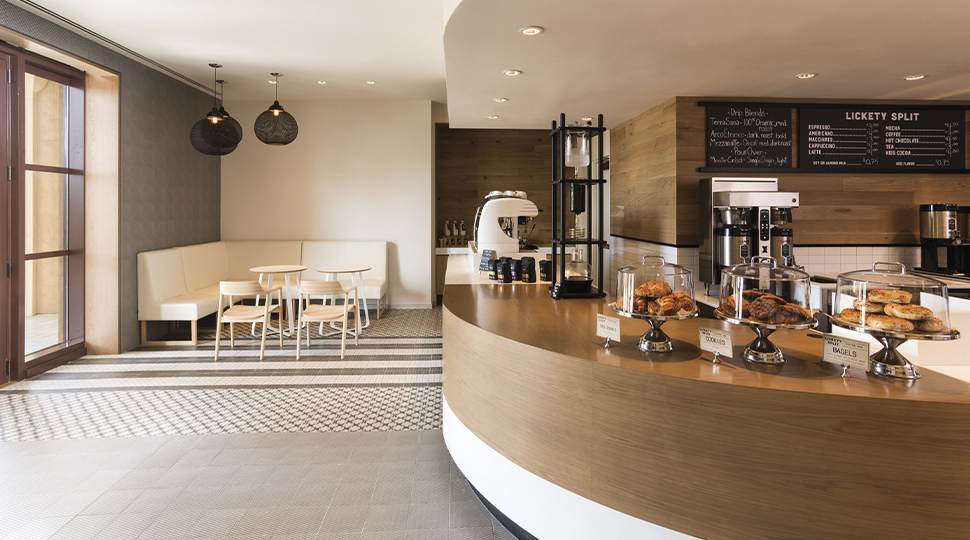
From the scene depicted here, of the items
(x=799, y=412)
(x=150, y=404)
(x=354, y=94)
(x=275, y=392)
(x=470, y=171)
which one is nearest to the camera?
(x=799, y=412)

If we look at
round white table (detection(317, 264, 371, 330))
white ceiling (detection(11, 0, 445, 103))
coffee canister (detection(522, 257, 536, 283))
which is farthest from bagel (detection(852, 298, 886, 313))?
round white table (detection(317, 264, 371, 330))

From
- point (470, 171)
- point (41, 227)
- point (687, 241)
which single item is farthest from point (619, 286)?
point (470, 171)

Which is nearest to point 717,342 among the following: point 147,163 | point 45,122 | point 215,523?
point 215,523

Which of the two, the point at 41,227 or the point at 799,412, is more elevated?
the point at 41,227

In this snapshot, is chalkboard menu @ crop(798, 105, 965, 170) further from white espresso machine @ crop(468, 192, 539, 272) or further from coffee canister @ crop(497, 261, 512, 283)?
coffee canister @ crop(497, 261, 512, 283)

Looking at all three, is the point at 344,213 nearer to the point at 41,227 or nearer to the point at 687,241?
the point at 41,227

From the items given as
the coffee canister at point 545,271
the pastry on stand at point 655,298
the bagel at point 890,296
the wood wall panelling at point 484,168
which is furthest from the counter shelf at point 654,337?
the wood wall panelling at point 484,168

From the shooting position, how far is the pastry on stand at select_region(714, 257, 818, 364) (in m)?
1.65

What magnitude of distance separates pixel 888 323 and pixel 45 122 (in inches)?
247

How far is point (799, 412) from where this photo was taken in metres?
1.49

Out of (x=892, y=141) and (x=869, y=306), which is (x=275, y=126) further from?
(x=892, y=141)

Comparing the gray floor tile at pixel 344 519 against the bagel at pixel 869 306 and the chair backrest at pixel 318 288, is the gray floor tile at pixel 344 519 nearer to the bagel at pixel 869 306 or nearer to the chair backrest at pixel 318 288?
the bagel at pixel 869 306

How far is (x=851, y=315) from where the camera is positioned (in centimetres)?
160

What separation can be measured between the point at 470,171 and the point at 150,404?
5989 mm
